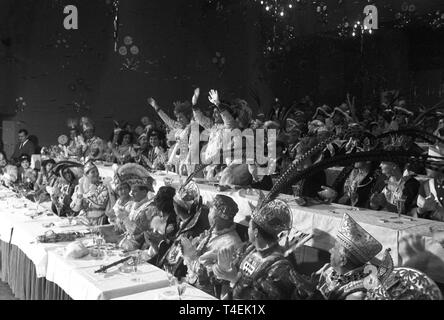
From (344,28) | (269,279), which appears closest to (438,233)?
(269,279)

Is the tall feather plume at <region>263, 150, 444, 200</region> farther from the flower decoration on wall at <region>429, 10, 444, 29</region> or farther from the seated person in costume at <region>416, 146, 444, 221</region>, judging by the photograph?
the flower decoration on wall at <region>429, 10, 444, 29</region>

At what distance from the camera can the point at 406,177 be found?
3725mm

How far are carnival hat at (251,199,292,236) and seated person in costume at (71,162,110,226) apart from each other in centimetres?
255

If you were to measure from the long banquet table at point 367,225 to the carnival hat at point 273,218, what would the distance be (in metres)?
0.62

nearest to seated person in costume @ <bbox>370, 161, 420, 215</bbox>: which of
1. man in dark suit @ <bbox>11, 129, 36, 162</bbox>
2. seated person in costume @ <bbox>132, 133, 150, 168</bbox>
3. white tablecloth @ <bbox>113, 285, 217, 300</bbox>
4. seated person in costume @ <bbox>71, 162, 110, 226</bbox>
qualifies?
white tablecloth @ <bbox>113, 285, 217, 300</bbox>

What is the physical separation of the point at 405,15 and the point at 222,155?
7.11 meters

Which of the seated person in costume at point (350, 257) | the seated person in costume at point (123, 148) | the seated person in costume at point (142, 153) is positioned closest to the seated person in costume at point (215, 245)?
the seated person in costume at point (350, 257)

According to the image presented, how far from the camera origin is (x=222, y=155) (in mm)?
5113

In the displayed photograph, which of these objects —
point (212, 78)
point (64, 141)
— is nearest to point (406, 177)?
point (64, 141)

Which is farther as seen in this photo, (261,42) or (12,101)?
(261,42)

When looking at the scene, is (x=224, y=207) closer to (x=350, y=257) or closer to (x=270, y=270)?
(x=270, y=270)

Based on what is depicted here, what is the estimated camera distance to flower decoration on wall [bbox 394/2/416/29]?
398 inches
